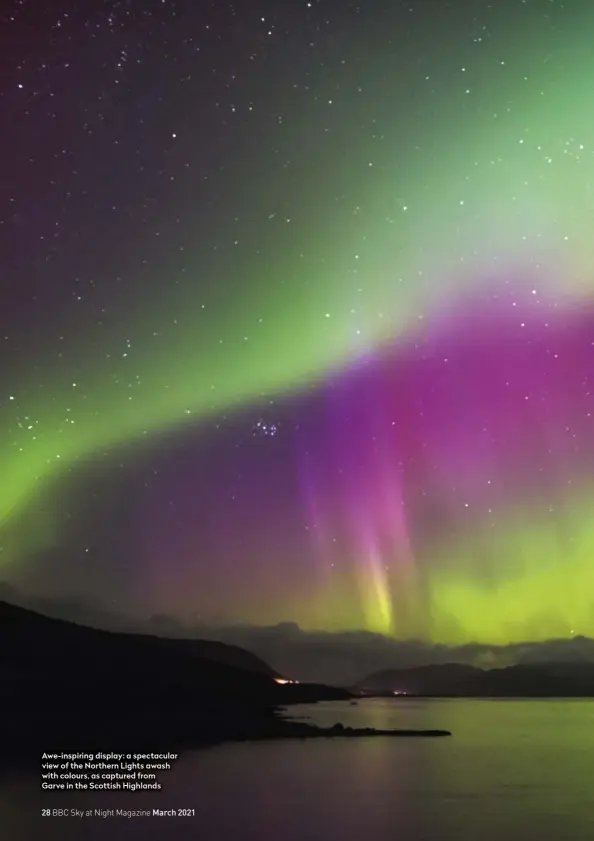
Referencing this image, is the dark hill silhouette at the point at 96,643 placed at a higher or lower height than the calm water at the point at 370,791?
higher

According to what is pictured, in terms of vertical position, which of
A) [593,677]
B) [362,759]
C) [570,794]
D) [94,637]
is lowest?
[570,794]

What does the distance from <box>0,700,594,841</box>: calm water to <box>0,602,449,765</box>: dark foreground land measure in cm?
9

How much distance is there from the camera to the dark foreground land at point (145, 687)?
9.81ft

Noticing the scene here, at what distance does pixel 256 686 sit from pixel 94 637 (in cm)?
65

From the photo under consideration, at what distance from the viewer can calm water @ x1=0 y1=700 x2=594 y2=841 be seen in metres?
2.61

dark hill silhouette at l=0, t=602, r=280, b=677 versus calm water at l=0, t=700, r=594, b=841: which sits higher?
dark hill silhouette at l=0, t=602, r=280, b=677

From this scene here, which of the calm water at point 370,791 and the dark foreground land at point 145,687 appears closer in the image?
the calm water at point 370,791

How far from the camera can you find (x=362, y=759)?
3.38 m

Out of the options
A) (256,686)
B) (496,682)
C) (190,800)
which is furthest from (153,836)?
(496,682)

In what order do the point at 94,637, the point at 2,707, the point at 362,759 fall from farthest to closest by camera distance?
the point at 362,759 < the point at 94,637 < the point at 2,707

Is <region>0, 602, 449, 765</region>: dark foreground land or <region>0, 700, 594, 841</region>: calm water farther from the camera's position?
<region>0, 602, 449, 765</region>: dark foreground land

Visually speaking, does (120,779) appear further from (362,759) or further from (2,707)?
(362,759)

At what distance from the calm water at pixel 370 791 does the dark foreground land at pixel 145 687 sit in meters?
0.09

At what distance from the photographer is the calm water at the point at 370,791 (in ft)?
8.55
